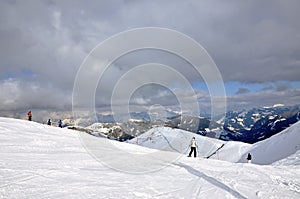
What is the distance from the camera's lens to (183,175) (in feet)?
48.1

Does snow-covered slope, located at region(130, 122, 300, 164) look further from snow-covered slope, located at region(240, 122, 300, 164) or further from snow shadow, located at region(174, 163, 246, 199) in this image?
snow shadow, located at region(174, 163, 246, 199)

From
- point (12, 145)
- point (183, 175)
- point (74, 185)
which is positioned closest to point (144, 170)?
point (183, 175)

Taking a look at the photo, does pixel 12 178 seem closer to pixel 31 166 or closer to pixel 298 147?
pixel 31 166

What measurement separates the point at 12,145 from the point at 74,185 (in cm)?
1139

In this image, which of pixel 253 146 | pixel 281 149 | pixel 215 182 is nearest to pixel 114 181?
pixel 215 182

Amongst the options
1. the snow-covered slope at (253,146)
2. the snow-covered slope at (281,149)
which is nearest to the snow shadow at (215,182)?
the snow-covered slope at (281,149)

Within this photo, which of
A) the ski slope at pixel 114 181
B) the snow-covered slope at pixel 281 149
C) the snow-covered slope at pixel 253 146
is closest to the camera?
the ski slope at pixel 114 181

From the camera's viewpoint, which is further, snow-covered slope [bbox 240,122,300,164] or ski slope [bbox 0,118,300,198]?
snow-covered slope [bbox 240,122,300,164]

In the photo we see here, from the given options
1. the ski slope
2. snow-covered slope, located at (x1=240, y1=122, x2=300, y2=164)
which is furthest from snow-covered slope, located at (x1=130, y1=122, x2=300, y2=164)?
the ski slope

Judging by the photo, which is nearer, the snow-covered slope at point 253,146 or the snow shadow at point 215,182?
the snow shadow at point 215,182

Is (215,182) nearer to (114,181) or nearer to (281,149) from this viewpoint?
(114,181)

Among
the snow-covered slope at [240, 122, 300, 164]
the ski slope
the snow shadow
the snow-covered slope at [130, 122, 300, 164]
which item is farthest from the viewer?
the snow-covered slope at [130, 122, 300, 164]

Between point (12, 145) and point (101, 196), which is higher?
point (12, 145)

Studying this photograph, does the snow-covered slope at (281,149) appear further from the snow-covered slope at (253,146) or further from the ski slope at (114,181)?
the ski slope at (114,181)
